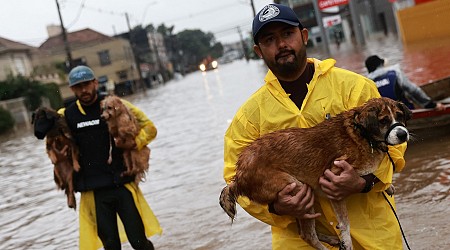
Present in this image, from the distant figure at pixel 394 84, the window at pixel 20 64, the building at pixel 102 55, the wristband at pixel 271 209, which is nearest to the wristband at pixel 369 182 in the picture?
the wristband at pixel 271 209

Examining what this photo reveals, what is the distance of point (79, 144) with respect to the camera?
6145mm

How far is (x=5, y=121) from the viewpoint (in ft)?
117

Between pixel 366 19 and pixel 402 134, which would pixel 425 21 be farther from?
pixel 402 134

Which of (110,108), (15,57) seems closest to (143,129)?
(110,108)

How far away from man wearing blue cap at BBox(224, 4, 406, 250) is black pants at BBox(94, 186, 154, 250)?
2988mm

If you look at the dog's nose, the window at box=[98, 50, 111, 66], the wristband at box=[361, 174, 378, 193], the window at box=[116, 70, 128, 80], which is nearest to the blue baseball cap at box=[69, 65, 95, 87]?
the wristband at box=[361, 174, 378, 193]

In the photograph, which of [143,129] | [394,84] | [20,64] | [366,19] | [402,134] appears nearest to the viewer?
[402,134]

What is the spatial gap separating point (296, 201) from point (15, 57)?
57.1 m

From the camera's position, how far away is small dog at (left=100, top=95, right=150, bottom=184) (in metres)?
5.98

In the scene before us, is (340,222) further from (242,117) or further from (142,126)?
(142,126)

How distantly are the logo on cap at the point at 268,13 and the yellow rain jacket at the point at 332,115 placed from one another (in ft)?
1.05

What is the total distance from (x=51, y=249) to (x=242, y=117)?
608 cm

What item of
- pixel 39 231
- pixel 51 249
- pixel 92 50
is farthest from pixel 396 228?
pixel 92 50

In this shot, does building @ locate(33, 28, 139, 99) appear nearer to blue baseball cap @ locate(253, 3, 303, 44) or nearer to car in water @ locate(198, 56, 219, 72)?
car in water @ locate(198, 56, 219, 72)
